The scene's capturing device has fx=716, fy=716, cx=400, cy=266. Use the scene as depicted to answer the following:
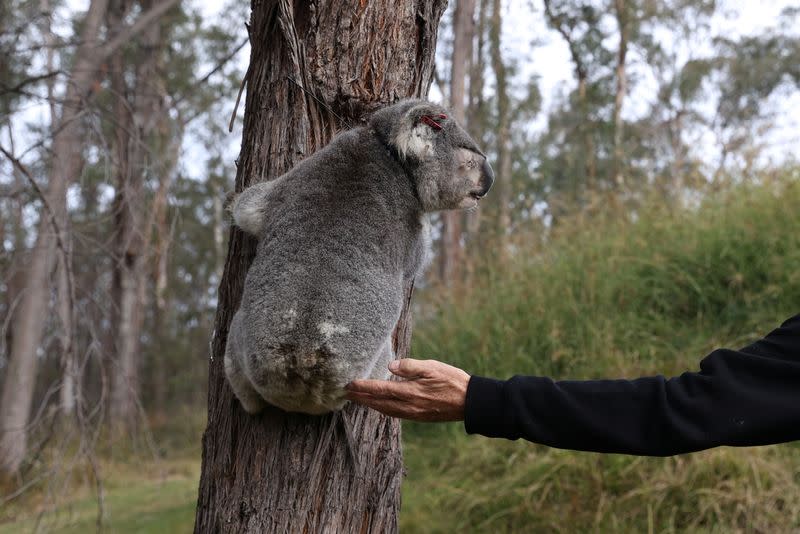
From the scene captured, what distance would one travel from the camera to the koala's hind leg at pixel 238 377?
5.91 feet

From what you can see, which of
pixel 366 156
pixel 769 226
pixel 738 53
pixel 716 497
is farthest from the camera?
pixel 738 53

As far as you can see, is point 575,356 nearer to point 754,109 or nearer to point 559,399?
point 559,399

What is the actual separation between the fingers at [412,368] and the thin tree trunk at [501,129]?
496 cm

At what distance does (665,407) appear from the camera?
1.46m

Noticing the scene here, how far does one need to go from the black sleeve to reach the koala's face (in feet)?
1.84

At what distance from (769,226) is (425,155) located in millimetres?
4629

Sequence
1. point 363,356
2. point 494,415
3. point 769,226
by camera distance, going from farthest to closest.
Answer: point 769,226 → point 363,356 → point 494,415

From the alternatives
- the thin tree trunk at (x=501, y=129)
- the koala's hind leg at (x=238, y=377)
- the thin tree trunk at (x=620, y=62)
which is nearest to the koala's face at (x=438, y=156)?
the koala's hind leg at (x=238, y=377)

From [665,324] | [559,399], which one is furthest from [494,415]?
[665,324]

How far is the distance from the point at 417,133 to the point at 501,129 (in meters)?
10.0

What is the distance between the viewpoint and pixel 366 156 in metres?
1.86

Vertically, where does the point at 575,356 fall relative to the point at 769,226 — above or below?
below

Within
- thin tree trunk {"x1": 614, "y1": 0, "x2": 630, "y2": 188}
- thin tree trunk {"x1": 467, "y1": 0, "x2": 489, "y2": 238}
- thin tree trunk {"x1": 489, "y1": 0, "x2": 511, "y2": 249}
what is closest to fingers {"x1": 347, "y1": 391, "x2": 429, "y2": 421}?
thin tree trunk {"x1": 489, "y1": 0, "x2": 511, "y2": 249}

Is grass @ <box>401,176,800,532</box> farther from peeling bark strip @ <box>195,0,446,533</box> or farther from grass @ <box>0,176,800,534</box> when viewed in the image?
peeling bark strip @ <box>195,0,446,533</box>
